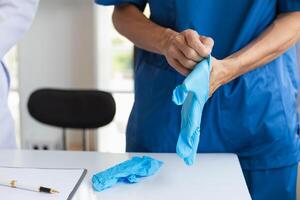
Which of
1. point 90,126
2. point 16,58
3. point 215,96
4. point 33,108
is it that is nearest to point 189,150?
point 215,96

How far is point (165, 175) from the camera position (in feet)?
3.34

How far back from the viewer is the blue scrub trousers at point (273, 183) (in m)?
1.21

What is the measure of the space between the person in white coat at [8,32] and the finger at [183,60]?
45 centimetres

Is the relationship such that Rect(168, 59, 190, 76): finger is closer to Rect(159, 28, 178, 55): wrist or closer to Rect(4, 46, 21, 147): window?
Rect(159, 28, 178, 55): wrist

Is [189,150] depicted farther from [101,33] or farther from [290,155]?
[101,33]

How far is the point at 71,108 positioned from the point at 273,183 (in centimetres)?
111

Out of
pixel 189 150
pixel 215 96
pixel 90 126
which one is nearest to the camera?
pixel 189 150

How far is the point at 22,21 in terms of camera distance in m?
1.25

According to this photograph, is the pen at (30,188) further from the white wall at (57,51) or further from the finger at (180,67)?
the white wall at (57,51)

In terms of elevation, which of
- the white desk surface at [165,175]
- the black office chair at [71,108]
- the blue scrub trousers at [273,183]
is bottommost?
the black office chair at [71,108]

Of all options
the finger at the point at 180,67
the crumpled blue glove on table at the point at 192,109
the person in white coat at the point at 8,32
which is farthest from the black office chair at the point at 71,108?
the crumpled blue glove on table at the point at 192,109

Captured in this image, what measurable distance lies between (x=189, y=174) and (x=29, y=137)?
218cm

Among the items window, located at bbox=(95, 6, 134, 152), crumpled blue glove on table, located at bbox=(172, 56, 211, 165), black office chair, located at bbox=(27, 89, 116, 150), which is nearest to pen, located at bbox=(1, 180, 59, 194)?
crumpled blue glove on table, located at bbox=(172, 56, 211, 165)

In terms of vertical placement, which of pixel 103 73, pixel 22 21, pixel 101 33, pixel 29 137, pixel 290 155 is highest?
pixel 22 21
